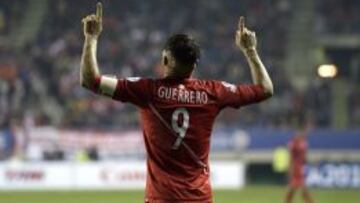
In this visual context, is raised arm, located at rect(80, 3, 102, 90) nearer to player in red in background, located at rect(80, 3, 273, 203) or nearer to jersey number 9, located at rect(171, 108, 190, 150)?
player in red in background, located at rect(80, 3, 273, 203)

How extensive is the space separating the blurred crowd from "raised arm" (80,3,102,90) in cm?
2227

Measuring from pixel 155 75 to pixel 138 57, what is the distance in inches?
54.9

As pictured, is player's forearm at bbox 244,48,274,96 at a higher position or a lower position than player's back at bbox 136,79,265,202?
higher

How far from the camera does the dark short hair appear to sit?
215 inches

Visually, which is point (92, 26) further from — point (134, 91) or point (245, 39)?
point (245, 39)

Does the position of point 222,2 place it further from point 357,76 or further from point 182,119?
point 182,119

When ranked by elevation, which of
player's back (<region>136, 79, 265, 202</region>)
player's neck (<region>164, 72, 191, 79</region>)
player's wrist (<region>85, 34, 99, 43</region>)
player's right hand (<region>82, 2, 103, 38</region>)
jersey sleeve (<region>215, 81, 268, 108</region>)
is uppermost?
player's right hand (<region>82, 2, 103, 38</region>)

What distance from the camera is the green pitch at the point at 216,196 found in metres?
20.8

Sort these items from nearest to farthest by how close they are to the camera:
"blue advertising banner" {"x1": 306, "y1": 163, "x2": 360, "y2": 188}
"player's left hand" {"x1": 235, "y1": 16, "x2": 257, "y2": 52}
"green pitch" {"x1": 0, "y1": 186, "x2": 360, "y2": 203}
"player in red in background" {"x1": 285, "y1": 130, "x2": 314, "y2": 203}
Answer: "player's left hand" {"x1": 235, "y1": 16, "x2": 257, "y2": 52}, "player in red in background" {"x1": 285, "y1": 130, "x2": 314, "y2": 203}, "green pitch" {"x1": 0, "y1": 186, "x2": 360, "y2": 203}, "blue advertising banner" {"x1": 306, "y1": 163, "x2": 360, "y2": 188}

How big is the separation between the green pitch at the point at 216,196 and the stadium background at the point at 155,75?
5 cm

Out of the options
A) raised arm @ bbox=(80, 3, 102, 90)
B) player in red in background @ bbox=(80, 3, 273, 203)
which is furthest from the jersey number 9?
raised arm @ bbox=(80, 3, 102, 90)

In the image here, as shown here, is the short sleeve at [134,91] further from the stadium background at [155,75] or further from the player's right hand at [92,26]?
the stadium background at [155,75]

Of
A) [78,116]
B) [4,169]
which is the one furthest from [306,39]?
[4,169]

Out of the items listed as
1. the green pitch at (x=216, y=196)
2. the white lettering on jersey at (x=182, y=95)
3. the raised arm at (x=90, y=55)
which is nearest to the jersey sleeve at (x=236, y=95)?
the white lettering on jersey at (x=182, y=95)
